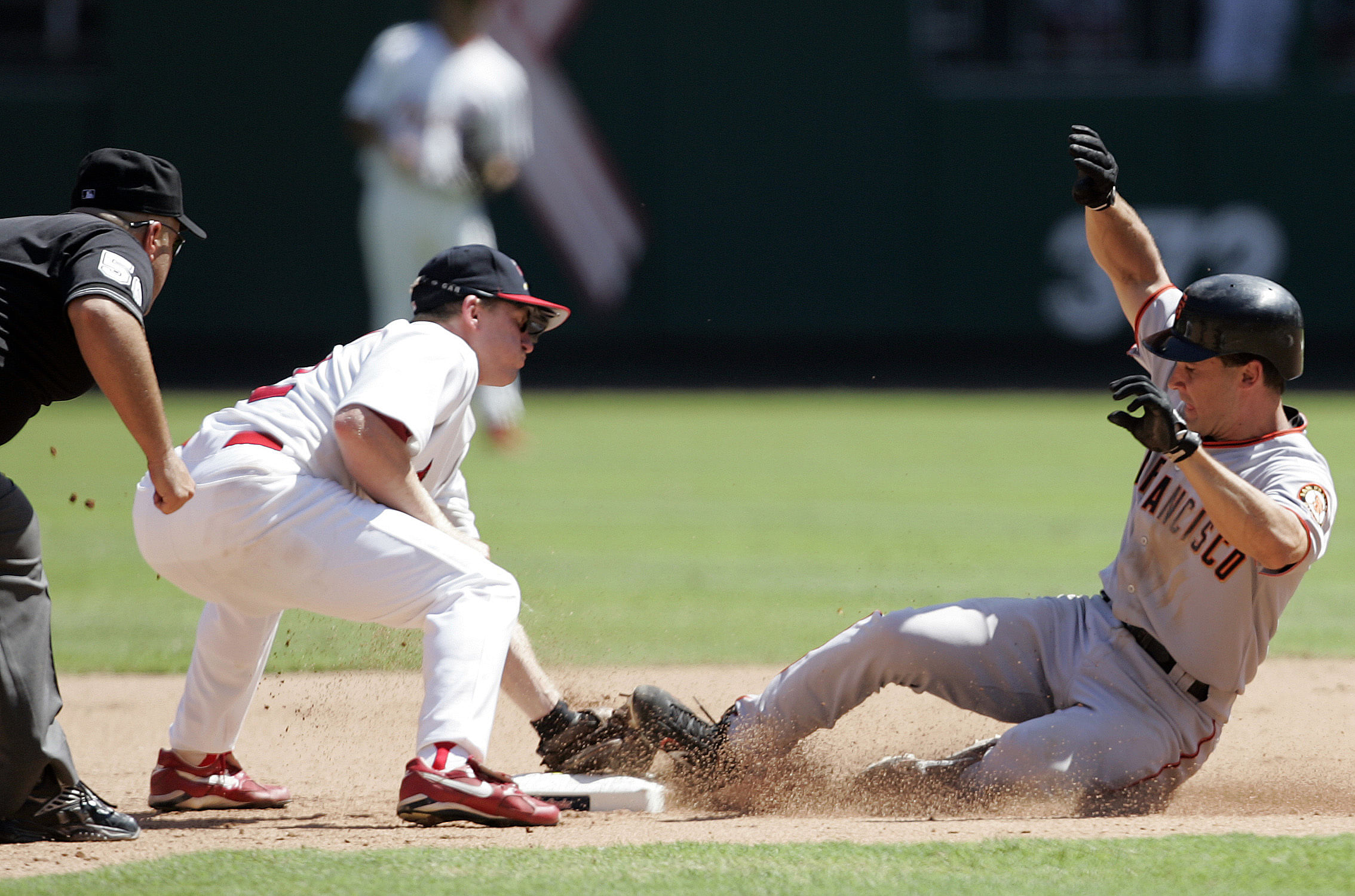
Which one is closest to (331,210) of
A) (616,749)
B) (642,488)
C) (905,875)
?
(642,488)

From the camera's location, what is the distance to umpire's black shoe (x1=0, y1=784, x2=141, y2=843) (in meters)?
3.38

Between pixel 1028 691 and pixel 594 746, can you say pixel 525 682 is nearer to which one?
pixel 594 746

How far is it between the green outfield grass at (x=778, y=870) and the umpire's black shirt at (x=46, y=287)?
1.02m

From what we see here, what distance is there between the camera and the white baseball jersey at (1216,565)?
11.6 feet

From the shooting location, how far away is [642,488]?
9797 mm

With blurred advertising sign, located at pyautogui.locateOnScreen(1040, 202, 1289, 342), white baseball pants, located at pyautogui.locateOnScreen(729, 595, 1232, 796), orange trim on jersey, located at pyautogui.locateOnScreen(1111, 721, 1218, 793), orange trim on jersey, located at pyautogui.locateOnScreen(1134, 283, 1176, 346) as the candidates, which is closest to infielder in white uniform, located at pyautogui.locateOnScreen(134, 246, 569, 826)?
white baseball pants, located at pyautogui.locateOnScreen(729, 595, 1232, 796)

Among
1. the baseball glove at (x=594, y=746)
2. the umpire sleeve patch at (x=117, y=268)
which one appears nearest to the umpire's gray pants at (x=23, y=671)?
the umpire sleeve patch at (x=117, y=268)

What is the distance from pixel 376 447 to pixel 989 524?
5.60m

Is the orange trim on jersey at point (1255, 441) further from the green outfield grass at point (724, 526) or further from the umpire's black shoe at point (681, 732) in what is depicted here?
the green outfield grass at point (724, 526)

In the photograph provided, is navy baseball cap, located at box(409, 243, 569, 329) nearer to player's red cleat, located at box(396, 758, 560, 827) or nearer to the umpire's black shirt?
the umpire's black shirt

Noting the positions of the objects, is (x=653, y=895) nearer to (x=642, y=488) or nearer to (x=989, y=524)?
(x=989, y=524)

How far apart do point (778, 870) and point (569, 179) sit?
13.6 metres

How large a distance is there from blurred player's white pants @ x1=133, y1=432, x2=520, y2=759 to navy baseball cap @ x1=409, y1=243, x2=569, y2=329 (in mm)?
534

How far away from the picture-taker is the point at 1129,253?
420 cm
